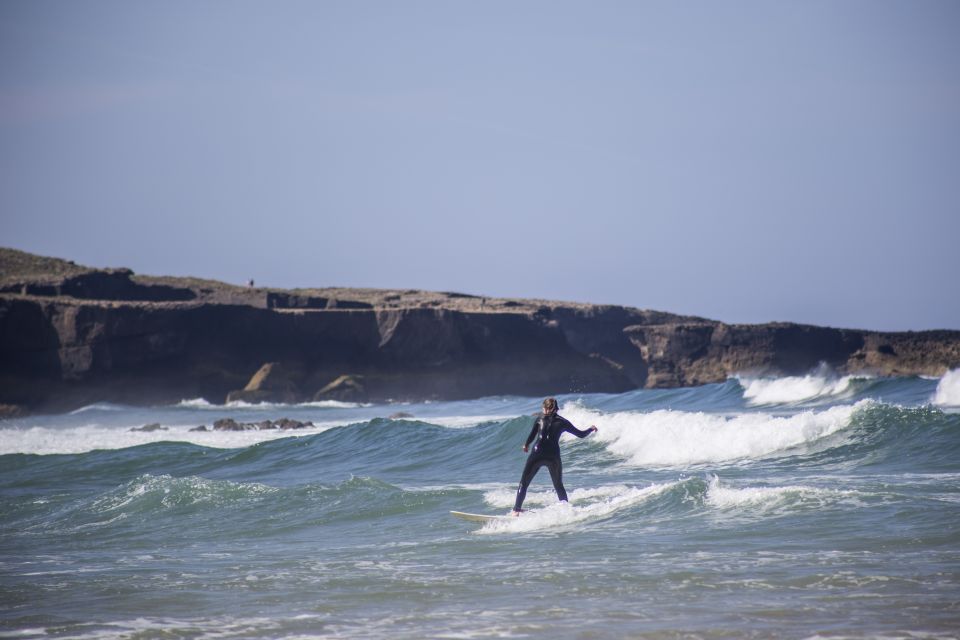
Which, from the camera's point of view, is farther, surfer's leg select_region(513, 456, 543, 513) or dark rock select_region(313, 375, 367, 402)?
dark rock select_region(313, 375, 367, 402)

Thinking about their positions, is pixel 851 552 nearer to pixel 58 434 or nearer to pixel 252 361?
pixel 58 434

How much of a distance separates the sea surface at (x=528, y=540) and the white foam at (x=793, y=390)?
20247 millimetres

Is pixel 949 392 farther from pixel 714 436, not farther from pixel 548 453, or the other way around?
Result: pixel 548 453

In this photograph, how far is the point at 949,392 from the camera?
32.6 metres

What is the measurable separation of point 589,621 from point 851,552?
3.46 m

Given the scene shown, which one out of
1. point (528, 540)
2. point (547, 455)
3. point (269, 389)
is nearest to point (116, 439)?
point (269, 389)

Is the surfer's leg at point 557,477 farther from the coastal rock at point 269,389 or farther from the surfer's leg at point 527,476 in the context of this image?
Result: the coastal rock at point 269,389

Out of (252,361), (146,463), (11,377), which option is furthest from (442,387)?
(146,463)

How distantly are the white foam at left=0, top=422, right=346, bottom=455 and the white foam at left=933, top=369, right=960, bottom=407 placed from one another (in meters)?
18.3

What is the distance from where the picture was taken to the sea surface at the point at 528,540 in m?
8.67

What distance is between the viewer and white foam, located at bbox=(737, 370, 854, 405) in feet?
136

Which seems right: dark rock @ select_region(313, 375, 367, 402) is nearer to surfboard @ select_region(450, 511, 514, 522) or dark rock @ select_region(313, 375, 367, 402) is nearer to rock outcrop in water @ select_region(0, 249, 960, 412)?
rock outcrop in water @ select_region(0, 249, 960, 412)

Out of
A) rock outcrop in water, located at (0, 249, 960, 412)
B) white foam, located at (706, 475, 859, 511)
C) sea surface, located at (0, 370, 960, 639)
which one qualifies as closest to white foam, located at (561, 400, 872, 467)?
sea surface, located at (0, 370, 960, 639)

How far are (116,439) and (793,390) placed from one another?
26170mm
